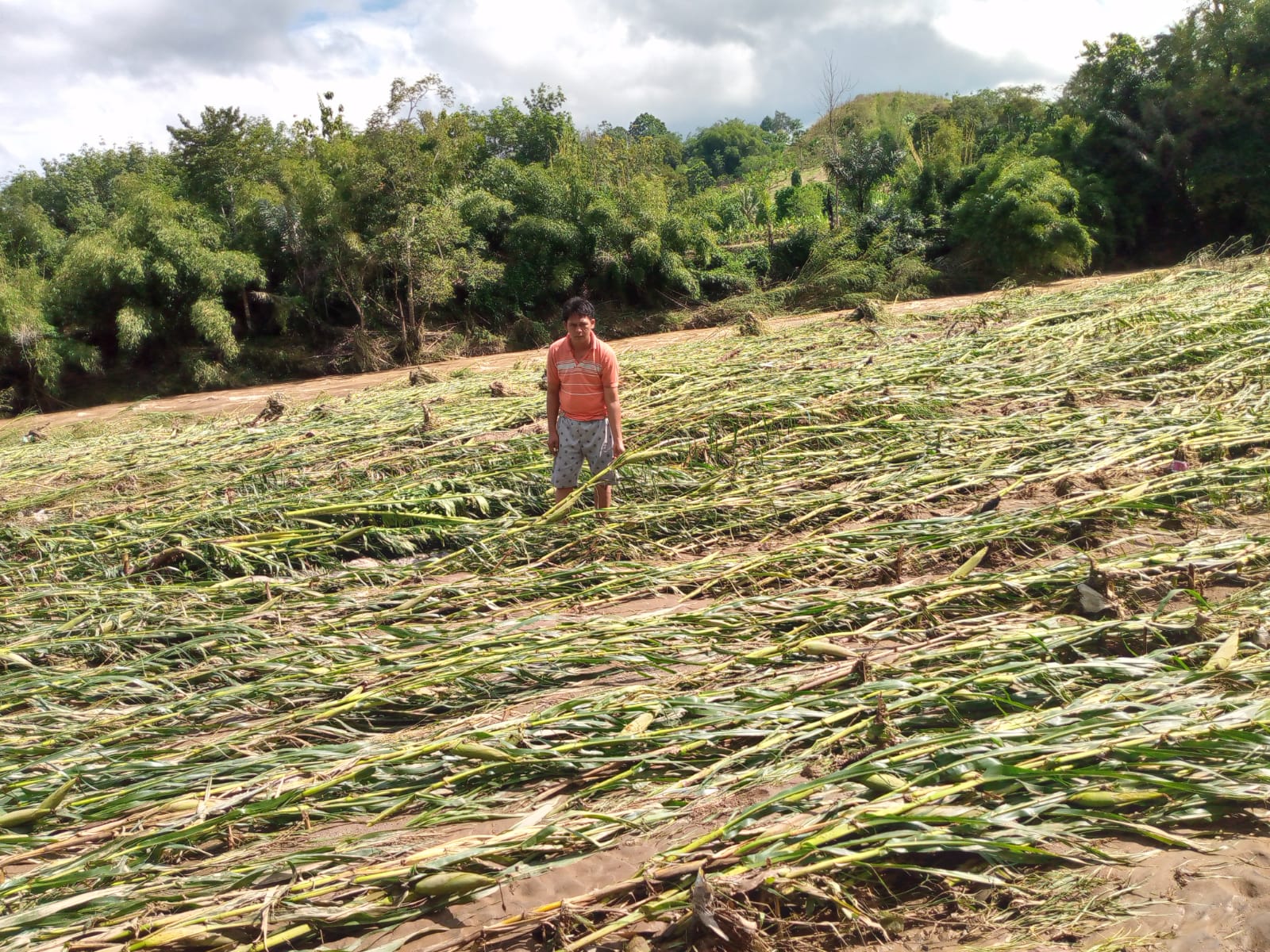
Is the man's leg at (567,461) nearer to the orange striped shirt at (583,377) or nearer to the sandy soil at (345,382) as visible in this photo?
the orange striped shirt at (583,377)

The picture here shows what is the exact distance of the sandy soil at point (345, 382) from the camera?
14023 mm

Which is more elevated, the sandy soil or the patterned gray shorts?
the sandy soil

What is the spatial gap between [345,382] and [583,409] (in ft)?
40.1

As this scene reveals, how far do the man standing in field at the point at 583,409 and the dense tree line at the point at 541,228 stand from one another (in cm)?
1244

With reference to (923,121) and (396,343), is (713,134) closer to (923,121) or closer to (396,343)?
(923,121)

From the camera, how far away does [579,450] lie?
4922mm

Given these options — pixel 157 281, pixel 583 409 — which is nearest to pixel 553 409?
pixel 583 409

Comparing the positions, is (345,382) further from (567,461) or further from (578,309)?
(578,309)

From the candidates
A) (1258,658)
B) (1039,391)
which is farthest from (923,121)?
(1258,658)

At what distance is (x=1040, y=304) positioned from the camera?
1082 cm

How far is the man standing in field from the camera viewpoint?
4711 millimetres

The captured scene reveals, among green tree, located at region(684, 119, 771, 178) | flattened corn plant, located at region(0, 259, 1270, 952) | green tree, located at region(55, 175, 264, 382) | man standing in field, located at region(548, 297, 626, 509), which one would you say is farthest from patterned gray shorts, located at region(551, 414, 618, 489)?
green tree, located at region(684, 119, 771, 178)

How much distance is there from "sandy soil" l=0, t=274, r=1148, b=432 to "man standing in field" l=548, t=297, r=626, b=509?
8.23 m

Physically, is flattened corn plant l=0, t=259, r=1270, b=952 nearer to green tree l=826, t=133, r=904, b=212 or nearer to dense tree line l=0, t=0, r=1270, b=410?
dense tree line l=0, t=0, r=1270, b=410
